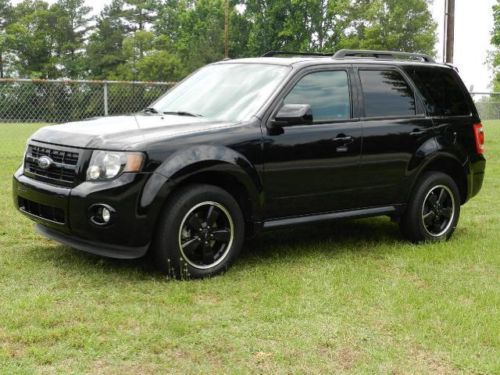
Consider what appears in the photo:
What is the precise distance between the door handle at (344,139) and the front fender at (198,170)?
879 millimetres

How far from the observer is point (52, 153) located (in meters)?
5.29

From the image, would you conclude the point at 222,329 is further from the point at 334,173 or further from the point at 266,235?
the point at 266,235

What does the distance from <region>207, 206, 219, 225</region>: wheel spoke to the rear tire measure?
2174mm

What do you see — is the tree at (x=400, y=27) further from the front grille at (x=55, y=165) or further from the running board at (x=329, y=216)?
the front grille at (x=55, y=165)

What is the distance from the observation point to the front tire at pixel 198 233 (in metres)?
5.06

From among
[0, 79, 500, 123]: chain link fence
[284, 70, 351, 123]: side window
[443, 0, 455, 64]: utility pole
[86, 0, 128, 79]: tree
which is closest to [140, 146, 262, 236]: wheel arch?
[284, 70, 351, 123]: side window

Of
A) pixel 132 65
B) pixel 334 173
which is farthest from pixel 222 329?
pixel 132 65

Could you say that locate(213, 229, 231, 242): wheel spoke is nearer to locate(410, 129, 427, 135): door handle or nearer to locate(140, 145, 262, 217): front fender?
locate(140, 145, 262, 217): front fender

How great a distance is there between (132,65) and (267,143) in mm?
62159

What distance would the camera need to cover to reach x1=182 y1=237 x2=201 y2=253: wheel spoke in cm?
517

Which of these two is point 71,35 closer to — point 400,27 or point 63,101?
point 400,27

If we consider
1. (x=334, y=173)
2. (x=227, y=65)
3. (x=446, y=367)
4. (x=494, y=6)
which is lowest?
(x=446, y=367)

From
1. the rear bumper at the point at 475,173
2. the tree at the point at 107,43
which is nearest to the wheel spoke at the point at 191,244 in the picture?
the rear bumper at the point at 475,173

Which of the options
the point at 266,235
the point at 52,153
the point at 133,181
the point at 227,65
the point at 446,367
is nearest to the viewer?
the point at 446,367
